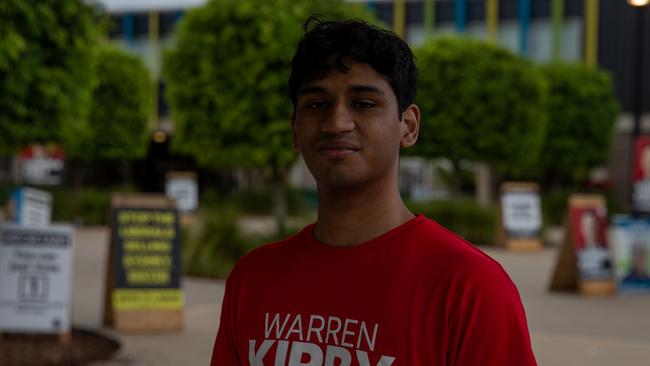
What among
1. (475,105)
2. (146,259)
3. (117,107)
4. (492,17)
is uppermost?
(492,17)

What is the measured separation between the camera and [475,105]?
22344mm

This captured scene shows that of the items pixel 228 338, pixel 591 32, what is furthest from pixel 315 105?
pixel 591 32

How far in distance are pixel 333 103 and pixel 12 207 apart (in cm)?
841

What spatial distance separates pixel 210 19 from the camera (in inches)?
631

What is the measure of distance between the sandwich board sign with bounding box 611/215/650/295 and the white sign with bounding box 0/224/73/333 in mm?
7790

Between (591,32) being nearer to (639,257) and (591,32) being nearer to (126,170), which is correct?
(126,170)

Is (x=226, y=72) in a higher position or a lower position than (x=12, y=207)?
higher

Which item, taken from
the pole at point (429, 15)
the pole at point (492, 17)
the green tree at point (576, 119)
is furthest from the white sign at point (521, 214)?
the pole at point (429, 15)

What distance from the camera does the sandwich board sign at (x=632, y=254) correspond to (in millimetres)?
12617

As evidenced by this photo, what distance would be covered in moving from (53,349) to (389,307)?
669 centimetres

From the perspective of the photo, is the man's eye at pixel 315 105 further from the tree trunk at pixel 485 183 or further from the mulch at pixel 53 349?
the tree trunk at pixel 485 183

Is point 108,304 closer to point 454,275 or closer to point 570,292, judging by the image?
point 570,292

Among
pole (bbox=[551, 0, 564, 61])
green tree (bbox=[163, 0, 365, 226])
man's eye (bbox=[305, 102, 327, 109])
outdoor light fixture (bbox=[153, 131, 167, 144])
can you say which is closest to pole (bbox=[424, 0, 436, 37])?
pole (bbox=[551, 0, 564, 61])

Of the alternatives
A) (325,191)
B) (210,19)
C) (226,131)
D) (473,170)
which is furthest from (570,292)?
(473,170)
